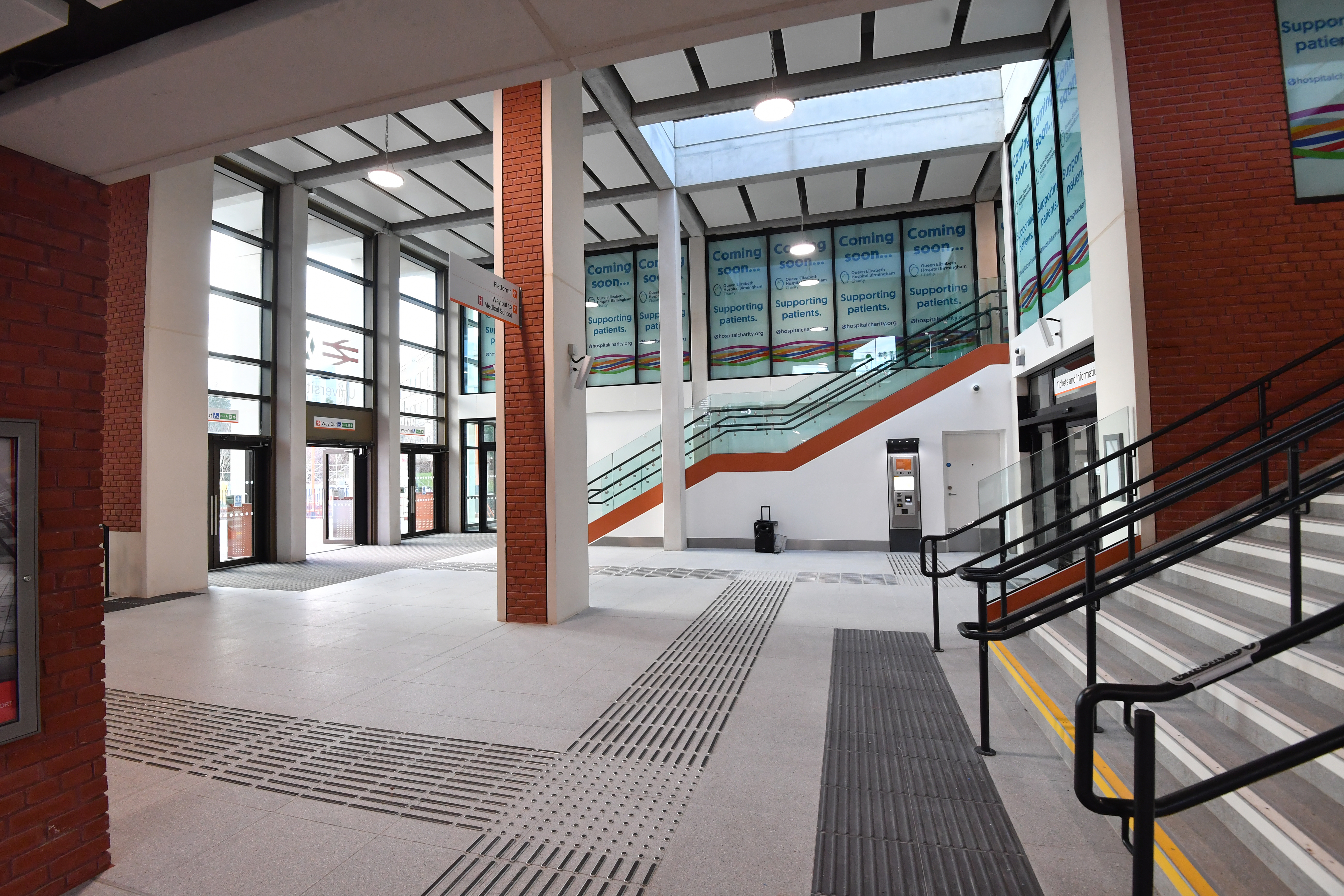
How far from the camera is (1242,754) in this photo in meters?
2.55

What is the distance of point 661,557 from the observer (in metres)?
11.2

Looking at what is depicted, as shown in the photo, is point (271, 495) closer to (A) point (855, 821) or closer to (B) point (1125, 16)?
(A) point (855, 821)

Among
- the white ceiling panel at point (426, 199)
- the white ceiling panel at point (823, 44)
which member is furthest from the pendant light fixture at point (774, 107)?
the white ceiling panel at point (426, 199)

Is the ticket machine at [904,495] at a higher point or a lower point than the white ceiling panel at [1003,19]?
lower

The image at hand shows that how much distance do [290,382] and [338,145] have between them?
163 inches

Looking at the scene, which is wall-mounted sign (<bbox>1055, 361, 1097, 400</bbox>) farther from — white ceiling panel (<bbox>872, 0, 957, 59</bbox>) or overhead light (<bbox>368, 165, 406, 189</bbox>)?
overhead light (<bbox>368, 165, 406, 189</bbox>)

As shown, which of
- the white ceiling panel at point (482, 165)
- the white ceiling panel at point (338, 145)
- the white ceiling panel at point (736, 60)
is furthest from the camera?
the white ceiling panel at point (482, 165)

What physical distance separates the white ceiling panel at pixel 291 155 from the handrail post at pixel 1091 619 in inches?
466

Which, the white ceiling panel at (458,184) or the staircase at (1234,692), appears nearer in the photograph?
the staircase at (1234,692)

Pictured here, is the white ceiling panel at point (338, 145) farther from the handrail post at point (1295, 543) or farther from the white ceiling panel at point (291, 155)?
the handrail post at point (1295, 543)

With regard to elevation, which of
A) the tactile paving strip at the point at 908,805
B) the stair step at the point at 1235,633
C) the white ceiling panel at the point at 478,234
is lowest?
the tactile paving strip at the point at 908,805

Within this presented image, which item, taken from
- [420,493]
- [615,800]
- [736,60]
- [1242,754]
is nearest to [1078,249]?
[736,60]

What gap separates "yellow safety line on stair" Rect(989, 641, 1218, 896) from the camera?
80.0 inches

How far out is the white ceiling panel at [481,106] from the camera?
9.29 meters
